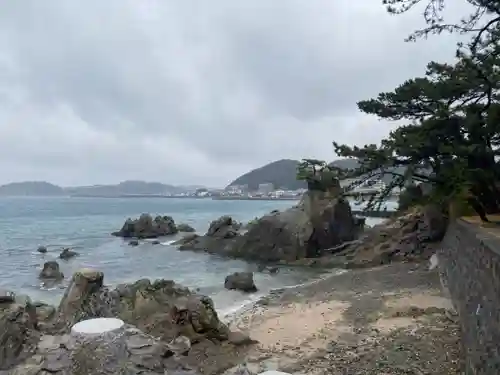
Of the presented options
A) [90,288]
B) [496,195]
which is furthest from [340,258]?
[90,288]

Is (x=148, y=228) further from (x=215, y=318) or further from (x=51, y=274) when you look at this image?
(x=215, y=318)

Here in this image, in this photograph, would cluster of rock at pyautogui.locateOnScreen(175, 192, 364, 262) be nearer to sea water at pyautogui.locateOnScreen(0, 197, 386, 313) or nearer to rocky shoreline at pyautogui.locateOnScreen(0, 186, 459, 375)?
sea water at pyautogui.locateOnScreen(0, 197, 386, 313)

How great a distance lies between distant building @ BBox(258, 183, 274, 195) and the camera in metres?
127

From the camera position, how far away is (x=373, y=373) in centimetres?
711

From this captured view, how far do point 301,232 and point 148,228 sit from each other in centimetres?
1916

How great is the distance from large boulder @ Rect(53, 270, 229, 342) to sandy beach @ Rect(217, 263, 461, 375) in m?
1.17

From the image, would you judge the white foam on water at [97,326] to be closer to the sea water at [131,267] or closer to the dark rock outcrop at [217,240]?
the sea water at [131,267]

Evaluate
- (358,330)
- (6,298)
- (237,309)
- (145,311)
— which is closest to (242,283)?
(237,309)

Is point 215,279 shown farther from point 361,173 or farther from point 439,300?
point 439,300

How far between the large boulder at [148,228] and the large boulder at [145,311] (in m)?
30.0

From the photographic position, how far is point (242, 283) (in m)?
17.3

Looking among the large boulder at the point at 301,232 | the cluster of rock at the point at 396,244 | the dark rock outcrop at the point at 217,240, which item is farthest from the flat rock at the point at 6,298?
→ the dark rock outcrop at the point at 217,240

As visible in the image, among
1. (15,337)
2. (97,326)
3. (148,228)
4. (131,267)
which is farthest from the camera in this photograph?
(148,228)

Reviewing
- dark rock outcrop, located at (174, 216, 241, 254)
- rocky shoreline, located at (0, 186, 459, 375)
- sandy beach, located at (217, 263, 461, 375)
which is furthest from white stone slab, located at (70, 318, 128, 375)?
dark rock outcrop, located at (174, 216, 241, 254)
